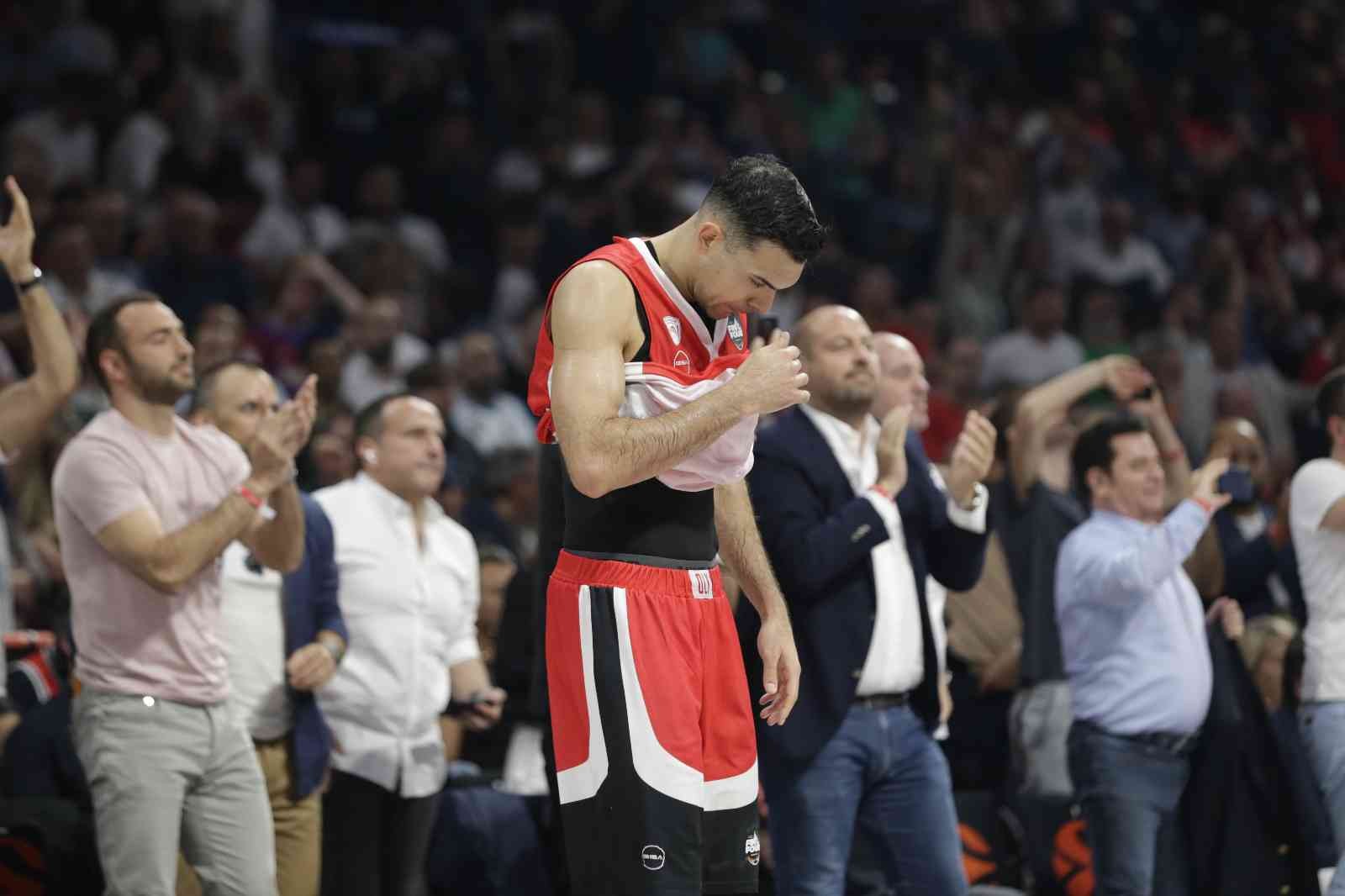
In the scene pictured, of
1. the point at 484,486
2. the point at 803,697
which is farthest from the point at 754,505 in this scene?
the point at 484,486

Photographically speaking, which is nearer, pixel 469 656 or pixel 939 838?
pixel 939 838

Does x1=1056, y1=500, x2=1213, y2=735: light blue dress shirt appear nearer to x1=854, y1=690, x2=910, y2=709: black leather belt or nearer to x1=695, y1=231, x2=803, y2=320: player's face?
x1=854, y1=690, x2=910, y2=709: black leather belt

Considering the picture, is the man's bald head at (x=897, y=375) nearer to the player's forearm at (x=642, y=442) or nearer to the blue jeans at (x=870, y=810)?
the blue jeans at (x=870, y=810)

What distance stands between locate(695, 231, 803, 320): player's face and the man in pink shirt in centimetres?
159

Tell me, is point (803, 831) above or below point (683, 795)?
below

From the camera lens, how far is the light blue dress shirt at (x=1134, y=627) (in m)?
5.84

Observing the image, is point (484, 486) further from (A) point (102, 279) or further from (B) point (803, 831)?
(B) point (803, 831)

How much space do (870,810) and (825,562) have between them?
2.36 ft

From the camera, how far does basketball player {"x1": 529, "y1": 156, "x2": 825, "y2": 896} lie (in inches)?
141

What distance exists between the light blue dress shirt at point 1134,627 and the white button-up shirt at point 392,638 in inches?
81.7

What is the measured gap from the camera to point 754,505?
5.42 meters

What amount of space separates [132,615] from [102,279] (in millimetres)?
4719

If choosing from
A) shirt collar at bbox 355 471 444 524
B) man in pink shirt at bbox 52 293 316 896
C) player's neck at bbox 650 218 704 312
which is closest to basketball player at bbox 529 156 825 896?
player's neck at bbox 650 218 704 312

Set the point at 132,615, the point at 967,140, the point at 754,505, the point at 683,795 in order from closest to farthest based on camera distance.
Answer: the point at 683,795
the point at 132,615
the point at 754,505
the point at 967,140
